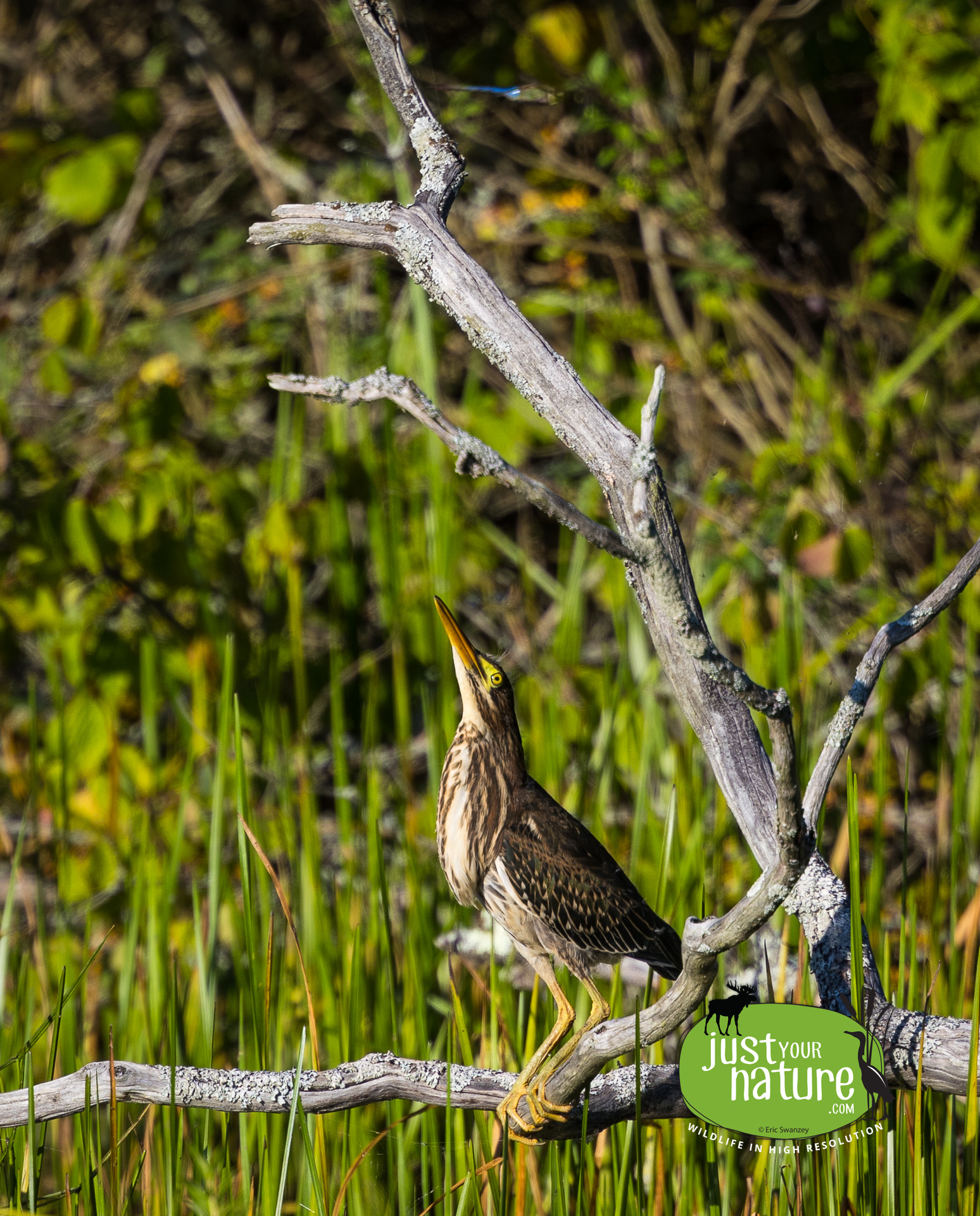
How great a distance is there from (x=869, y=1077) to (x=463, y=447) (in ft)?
1.77

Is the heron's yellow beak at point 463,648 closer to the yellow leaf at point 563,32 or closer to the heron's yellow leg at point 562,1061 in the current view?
the heron's yellow leg at point 562,1061

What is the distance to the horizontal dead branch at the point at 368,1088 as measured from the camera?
96cm

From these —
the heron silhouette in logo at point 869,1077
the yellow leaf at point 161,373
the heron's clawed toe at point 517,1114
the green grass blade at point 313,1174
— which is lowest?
the green grass blade at point 313,1174

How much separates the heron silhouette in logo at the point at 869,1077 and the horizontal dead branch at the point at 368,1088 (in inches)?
7.4

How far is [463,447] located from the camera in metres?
0.72

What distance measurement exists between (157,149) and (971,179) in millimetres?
2722

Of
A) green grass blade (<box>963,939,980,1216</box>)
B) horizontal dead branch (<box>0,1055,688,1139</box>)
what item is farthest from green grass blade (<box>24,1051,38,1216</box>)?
green grass blade (<box>963,939,980,1216</box>)

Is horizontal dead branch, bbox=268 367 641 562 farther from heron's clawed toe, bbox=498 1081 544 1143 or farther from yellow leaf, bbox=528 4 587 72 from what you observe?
yellow leaf, bbox=528 4 587 72

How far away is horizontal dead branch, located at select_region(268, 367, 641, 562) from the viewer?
69 cm

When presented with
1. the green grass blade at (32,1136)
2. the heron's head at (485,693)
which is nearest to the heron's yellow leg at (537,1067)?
the heron's head at (485,693)

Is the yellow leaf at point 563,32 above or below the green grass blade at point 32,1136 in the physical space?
above

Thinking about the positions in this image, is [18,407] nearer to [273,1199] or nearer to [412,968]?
[412,968]

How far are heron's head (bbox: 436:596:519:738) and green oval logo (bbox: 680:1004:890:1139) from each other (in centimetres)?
28

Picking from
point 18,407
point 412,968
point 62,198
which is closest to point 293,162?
point 62,198
